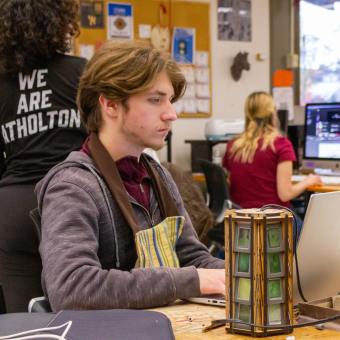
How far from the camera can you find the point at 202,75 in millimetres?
4324

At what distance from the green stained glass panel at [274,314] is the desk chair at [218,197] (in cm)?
215

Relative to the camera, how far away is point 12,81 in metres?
1.61

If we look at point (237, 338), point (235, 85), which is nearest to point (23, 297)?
point (237, 338)

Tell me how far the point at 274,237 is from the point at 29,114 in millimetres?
1095

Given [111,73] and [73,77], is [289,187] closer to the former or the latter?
[73,77]

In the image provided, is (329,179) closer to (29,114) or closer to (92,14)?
(29,114)

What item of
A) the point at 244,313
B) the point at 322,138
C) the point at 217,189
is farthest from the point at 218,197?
the point at 244,313

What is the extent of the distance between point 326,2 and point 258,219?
14.8ft

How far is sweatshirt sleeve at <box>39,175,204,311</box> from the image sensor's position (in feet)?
3.00

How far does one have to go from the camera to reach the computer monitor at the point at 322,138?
3240 mm

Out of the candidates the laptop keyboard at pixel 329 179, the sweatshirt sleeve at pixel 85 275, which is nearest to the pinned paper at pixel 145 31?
the laptop keyboard at pixel 329 179

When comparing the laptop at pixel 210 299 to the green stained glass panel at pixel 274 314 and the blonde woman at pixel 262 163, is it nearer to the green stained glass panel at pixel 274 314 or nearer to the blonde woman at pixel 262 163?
the green stained glass panel at pixel 274 314

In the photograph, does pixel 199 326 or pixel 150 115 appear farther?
pixel 150 115

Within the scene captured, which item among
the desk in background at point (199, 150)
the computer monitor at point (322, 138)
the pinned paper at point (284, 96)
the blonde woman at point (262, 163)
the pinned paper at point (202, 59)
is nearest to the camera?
the blonde woman at point (262, 163)
